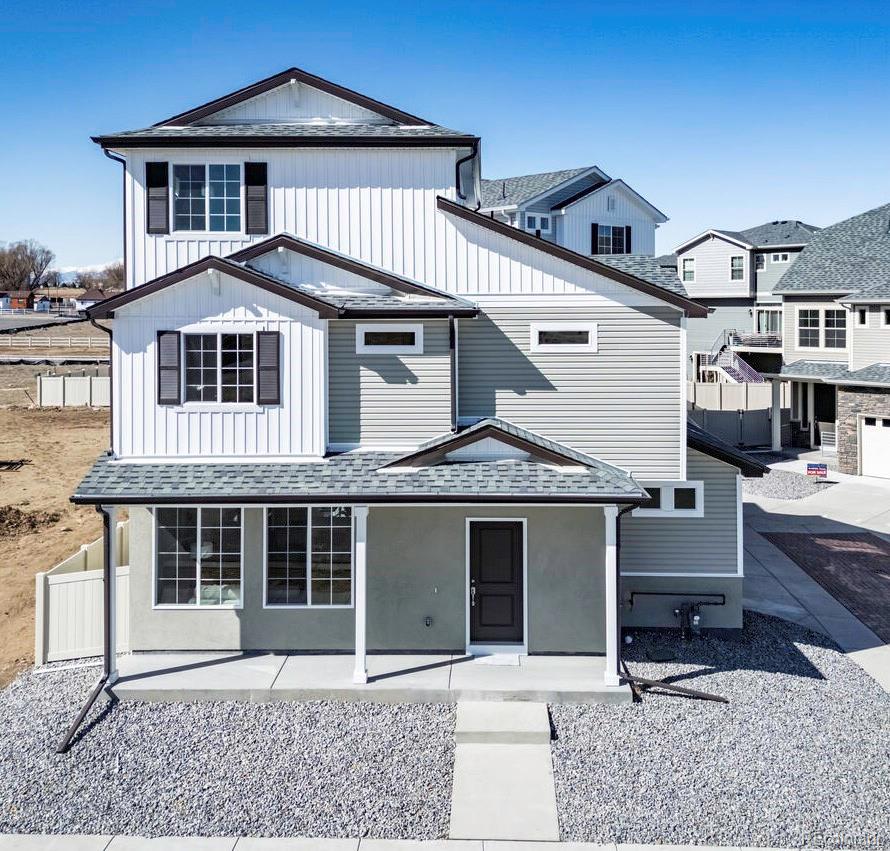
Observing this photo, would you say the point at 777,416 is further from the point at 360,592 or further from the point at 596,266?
the point at 360,592

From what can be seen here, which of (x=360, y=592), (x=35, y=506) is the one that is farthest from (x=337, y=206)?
(x=35, y=506)

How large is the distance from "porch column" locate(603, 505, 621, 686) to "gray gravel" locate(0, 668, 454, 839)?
2283 millimetres

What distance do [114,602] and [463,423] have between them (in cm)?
561

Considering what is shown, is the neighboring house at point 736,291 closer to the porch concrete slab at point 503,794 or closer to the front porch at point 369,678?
the front porch at point 369,678

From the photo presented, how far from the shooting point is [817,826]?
30.4ft

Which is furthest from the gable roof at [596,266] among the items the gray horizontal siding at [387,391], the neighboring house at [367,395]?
the gray horizontal siding at [387,391]

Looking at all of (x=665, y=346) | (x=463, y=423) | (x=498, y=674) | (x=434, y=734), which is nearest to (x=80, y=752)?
(x=434, y=734)

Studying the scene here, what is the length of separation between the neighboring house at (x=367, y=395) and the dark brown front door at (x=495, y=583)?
0.10 ft

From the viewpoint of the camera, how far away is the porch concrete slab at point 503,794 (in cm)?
937

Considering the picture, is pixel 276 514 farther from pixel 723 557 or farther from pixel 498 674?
pixel 723 557

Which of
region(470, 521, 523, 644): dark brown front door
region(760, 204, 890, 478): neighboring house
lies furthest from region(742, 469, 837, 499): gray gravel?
region(470, 521, 523, 644): dark brown front door

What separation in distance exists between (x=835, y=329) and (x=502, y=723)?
2607 cm

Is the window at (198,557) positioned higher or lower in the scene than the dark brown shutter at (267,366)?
lower

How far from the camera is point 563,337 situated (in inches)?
553
